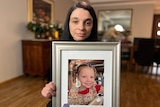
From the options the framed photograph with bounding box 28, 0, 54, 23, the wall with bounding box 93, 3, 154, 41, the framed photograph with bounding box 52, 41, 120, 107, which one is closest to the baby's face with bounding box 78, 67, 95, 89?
the framed photograph with bounding box 52, 41, 120, 107

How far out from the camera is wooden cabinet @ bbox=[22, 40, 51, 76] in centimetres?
337

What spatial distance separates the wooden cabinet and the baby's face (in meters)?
2.86

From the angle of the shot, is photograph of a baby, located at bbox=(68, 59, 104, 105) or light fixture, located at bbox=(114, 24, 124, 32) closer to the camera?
photograph of a baby, located at bbox=(68, 59, 104, 105)

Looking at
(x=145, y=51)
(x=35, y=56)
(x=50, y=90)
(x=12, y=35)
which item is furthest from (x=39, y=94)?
(x=145, y=51)

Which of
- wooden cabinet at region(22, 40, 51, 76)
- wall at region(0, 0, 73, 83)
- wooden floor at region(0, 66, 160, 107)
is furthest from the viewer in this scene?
wooden cabinet at region(22, 40, 51, 76)

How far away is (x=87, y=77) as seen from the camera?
57cm

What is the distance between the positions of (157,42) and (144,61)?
1.44 metres

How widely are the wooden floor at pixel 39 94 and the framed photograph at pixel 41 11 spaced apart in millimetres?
1574

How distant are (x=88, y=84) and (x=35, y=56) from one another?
9.98 ft

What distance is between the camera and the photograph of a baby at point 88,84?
1.86 ft

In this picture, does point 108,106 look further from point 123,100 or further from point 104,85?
point 123,100

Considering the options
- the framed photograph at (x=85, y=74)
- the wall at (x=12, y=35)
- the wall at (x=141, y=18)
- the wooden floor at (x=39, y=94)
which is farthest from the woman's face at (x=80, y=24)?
the wall at (x=141, y=18)

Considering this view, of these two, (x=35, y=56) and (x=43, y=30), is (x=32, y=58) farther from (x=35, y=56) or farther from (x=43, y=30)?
(x=43, y=30)

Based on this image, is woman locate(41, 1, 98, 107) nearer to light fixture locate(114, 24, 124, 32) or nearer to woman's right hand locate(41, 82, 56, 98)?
woman's right hand locate(41, 82, 56, 98)
